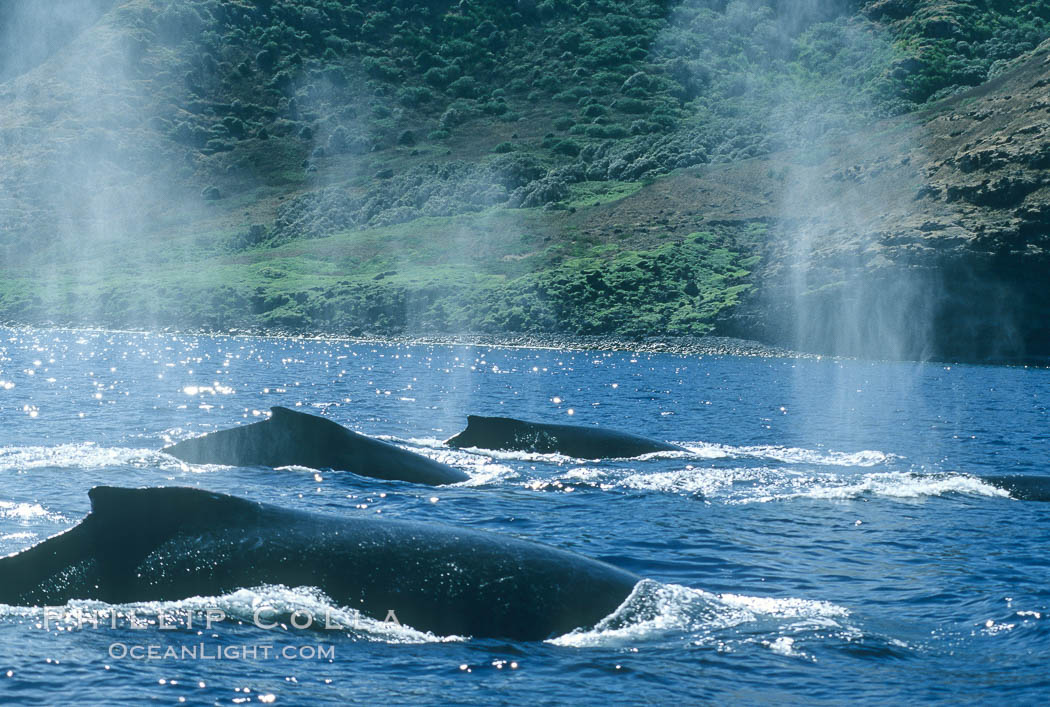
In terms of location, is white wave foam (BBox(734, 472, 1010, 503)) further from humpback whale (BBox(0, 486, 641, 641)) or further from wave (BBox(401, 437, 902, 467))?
humpback whale (BBox(0, 486, 641, 641))

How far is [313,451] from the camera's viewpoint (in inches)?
1036

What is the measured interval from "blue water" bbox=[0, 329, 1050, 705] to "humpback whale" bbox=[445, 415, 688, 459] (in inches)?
42.8

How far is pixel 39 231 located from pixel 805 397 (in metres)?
162

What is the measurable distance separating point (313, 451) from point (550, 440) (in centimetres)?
830

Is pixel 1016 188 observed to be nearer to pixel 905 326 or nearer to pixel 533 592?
pixel 905 326

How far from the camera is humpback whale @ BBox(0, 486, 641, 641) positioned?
12945mm

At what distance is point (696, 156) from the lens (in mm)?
188000

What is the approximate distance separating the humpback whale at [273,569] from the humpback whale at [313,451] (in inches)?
476

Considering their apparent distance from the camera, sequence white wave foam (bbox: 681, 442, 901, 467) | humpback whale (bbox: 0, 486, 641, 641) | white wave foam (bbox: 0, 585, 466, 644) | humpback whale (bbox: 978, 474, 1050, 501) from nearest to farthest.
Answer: white wave foam (bbox: 0, 585, 466, 644)
humpback whale (bbox: 0, 486, 641, 641)
humpback whale (bbox: 978, 474, 1050, 501)
white wave foam (bbox: 681, 442, 901, 467)

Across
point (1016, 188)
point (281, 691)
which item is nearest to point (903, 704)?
point (281, 691)

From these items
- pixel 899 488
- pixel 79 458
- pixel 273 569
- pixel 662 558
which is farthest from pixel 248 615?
pixel 899 488

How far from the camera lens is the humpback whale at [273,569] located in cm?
1295

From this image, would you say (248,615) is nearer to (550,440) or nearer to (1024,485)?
(550,440)

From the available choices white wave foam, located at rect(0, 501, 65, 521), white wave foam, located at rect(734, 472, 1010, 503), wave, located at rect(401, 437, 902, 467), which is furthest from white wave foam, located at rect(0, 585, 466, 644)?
wave, located at rect(401, 437, 902, 467)
